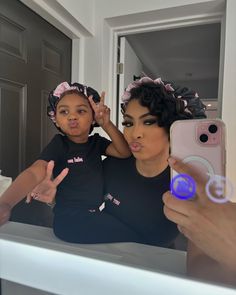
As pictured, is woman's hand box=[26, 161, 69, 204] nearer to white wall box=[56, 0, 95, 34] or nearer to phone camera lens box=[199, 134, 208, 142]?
phone camera lens box=[199, 134, 208, 142]

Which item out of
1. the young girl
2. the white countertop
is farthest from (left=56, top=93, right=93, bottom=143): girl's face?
the white countertop

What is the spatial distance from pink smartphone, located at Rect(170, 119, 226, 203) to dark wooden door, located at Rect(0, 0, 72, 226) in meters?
0.37

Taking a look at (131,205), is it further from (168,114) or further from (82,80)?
(82,80)

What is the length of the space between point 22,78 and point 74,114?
24 centimetres

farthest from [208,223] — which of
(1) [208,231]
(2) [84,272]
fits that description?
(2) [84,272]

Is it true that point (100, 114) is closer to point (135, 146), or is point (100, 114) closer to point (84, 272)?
point (135, 146)

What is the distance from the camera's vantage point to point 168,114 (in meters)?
0.35

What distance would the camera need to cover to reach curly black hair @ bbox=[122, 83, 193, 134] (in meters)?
0.34

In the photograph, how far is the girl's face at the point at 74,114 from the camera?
0.42 meters

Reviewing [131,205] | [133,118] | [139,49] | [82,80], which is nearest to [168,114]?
[133,118]

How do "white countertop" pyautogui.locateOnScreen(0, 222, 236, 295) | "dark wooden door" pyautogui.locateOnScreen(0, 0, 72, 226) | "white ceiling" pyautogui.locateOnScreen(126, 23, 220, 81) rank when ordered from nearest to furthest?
"white countertop" pyautogui.locateOnScreen(0, 222, 236, 295)
"dark wooden door" pyautogui.locateOnScreen(0, 0, 72, 226)
"white ceiling" pyautogui.locateOnScreen(126, 23, 220, 81)

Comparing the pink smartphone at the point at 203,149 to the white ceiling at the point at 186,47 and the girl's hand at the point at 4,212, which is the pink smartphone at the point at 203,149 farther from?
the white ceiling at the point at 186,47

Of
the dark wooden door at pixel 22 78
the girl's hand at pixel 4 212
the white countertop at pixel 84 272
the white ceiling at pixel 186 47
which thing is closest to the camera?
the white countertop at pixel 84 272

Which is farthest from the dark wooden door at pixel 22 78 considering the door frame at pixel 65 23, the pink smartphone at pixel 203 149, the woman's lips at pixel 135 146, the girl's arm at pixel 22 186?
the pink smartphone at pixel 203 149
